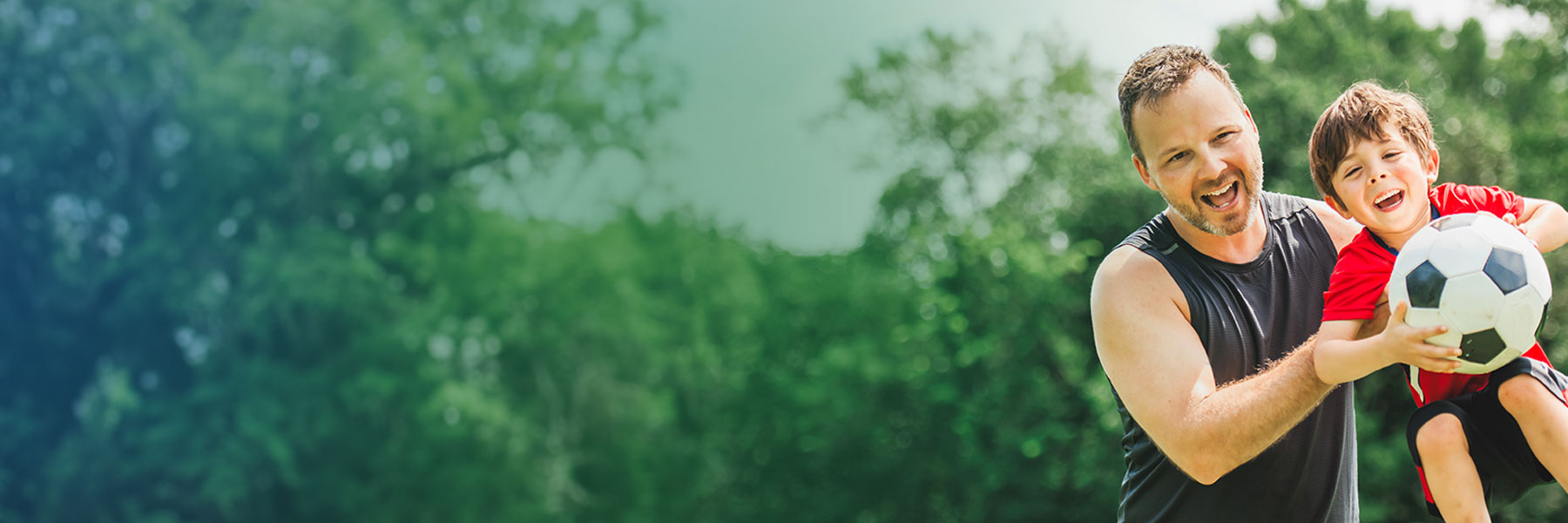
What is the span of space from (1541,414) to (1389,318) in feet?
1.40

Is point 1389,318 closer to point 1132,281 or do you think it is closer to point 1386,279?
point 1386,279

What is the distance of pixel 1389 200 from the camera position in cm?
262

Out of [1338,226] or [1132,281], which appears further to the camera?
[1338,226]

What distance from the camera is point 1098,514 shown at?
45.0 feet

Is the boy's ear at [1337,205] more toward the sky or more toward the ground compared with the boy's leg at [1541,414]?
more toward the sky

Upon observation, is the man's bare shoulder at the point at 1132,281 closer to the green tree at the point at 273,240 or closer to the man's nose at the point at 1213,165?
the man's nose at the point at 1213,165

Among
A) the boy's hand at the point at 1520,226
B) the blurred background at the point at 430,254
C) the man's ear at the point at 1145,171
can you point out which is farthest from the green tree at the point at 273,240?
the boy's hand at the point at 1520,226

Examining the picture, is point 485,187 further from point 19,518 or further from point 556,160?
point 19,518

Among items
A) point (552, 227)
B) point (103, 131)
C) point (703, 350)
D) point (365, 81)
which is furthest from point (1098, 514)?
point (103, 131)

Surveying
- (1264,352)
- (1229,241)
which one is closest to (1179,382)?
(1264,352)

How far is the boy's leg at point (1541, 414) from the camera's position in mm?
2465

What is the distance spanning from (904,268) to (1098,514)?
21.3 ft

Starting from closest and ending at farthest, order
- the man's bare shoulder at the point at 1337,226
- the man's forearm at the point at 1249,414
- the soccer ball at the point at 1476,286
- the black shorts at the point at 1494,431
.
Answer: the soccer ball at the point at 1476,286, the man's forearm at the point at 1249,414, the black shorts at the point at 1494,431, the man's bare shoulder at the point at 1337,226

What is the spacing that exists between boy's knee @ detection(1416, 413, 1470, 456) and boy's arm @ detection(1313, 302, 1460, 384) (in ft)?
0.89
